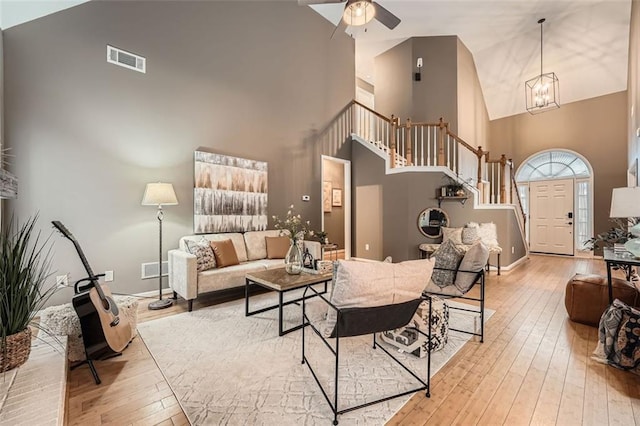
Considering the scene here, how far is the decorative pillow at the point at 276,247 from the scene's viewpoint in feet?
14.5

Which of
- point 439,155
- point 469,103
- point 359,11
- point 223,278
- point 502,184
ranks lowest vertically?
point 223,278

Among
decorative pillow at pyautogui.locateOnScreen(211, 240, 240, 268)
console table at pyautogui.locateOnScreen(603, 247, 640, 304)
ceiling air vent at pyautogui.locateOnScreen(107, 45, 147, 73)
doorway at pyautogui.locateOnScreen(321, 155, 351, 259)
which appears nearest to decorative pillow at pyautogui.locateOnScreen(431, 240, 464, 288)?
console table at pyautogui.locateOnScreen(603, 247, 640, 304)

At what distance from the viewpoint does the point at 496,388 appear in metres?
1.95

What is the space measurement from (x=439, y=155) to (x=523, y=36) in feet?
12.9

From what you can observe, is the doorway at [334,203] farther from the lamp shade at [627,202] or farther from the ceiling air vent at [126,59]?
the lamp shade at [627,202]

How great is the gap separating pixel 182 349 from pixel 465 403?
7.33 feet

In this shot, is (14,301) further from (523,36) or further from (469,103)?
(523,36)

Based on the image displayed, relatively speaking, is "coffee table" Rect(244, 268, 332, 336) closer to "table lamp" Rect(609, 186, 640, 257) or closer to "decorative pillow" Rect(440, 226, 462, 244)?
"table lamp" Rect(609, 186, 640, 257)

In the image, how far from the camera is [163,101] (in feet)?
12.9

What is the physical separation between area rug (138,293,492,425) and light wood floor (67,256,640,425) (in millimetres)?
113

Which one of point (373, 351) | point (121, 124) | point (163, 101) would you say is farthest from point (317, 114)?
point (373, 351)

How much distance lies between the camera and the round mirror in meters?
5.52

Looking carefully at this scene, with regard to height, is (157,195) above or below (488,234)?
above

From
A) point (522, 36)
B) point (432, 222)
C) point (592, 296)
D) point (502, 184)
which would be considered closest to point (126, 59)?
point (432, 222)
